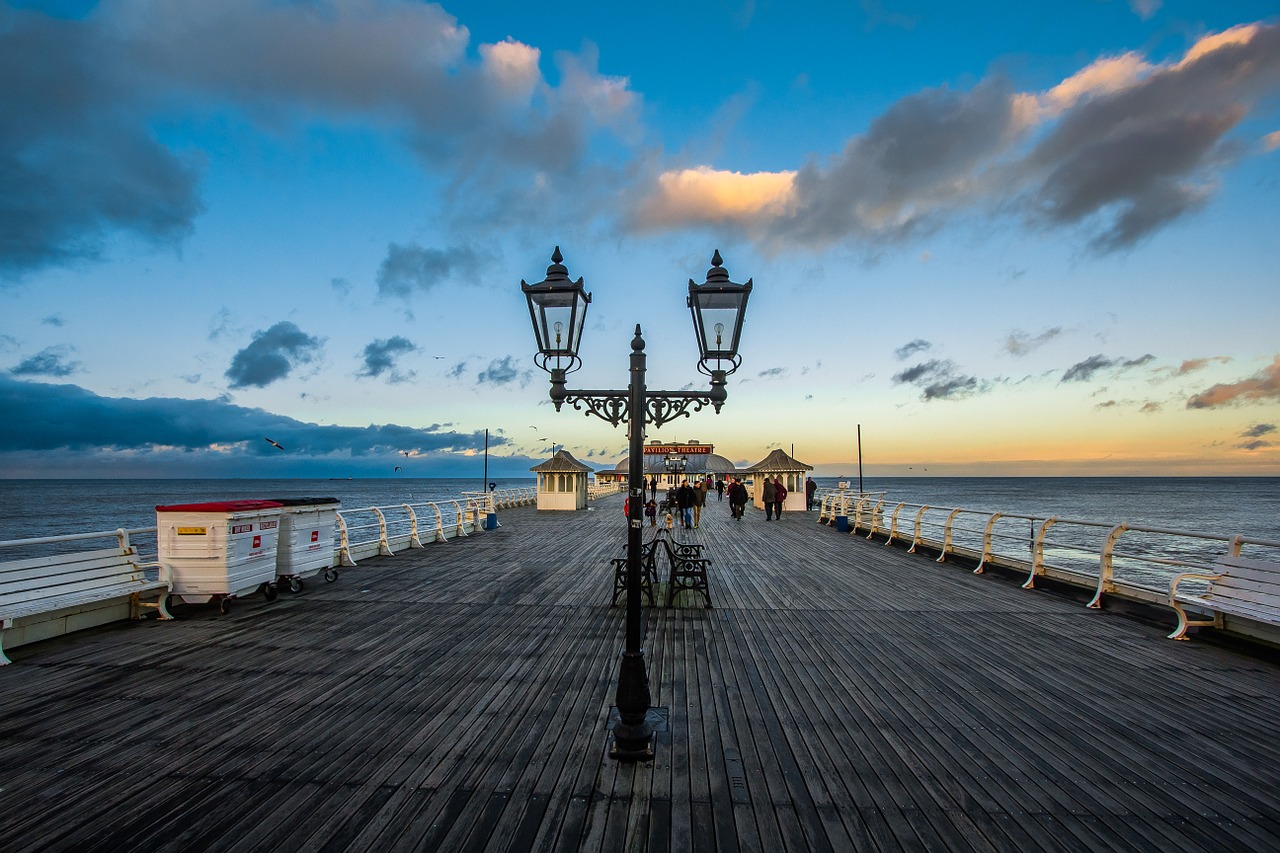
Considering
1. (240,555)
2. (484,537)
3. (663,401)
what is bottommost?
(484,537)

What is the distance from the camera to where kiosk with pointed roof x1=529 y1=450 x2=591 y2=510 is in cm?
2416

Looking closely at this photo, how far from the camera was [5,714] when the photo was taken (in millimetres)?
3803

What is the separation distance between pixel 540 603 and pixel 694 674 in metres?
3.08

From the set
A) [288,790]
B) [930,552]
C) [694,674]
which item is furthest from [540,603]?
[930,552]

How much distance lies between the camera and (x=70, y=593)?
5449 millimetres

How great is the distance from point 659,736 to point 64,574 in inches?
245

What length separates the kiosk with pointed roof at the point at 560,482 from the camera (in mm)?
24156

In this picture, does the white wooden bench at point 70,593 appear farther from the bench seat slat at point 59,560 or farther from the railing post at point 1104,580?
the railing post at point 1104,580

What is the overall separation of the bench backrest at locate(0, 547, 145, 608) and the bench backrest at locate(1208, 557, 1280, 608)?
1087cm

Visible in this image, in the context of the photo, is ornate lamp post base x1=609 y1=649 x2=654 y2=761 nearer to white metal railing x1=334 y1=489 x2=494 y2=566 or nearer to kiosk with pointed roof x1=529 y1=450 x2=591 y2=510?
white metal railing x1=334 y1=489 x2=494 y2=566

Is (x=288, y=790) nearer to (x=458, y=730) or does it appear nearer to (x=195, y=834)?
(x=195, y=834)

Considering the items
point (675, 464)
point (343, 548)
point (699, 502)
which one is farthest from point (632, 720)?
point (675, 464)

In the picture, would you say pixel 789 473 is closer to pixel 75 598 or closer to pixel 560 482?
pixel 560 482

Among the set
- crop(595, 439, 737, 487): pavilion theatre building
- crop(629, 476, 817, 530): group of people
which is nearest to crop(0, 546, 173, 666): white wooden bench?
crop(629, 476, 817, 530): group of people
